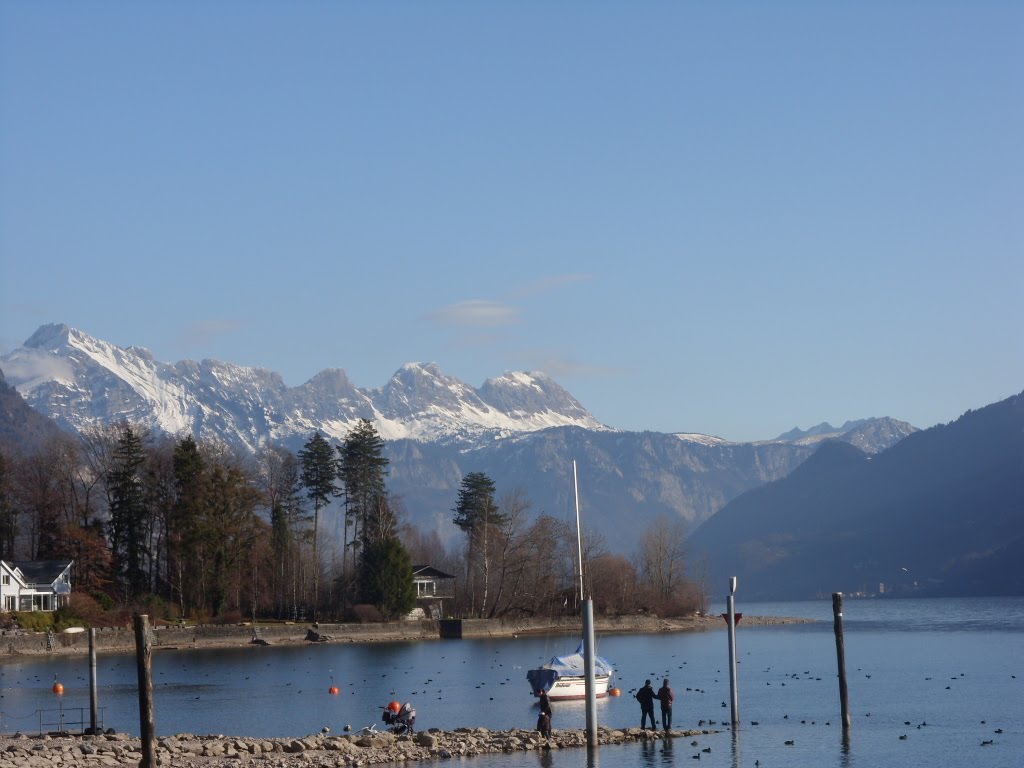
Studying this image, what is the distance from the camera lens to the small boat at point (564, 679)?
66.8m

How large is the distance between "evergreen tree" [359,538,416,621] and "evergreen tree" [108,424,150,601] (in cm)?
1830

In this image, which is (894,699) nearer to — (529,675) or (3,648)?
(529,675)

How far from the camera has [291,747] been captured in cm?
4381

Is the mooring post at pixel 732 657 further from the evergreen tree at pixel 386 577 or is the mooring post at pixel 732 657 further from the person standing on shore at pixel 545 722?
the evergreen tree at pixel 386 577

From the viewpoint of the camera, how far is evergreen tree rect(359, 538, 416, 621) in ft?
393

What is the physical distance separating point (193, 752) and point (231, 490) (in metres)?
71.4

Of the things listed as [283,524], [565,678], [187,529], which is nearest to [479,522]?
[283,524]

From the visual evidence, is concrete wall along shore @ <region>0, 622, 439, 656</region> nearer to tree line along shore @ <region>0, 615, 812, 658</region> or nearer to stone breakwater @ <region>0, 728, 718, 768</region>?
tree line along shore @ <region>0, 615, 812, 658</region>

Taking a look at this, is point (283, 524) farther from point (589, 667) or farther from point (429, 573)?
point (589, 667)

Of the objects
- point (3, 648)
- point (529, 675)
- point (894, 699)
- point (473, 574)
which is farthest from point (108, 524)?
point (894, 699)

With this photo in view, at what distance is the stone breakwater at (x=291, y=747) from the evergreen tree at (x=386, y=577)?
70623 mm

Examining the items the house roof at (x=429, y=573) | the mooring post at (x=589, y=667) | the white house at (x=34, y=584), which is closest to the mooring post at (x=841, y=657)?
the mooring post at (x=589, y=667)

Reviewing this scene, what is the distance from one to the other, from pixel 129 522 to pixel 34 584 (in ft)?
30.6

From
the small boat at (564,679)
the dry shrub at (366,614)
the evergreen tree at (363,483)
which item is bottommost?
the small boat at (564,679)
